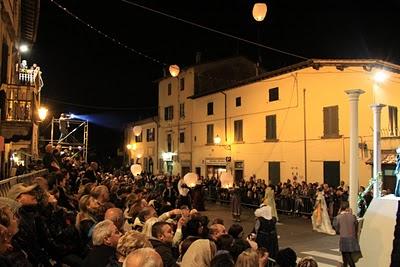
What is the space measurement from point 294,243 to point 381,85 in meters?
13.5

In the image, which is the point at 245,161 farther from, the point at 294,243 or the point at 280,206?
the point at 294,243

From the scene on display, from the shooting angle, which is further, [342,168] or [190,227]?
[342,168]

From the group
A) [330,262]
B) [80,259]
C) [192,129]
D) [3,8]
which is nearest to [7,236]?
[80,259]

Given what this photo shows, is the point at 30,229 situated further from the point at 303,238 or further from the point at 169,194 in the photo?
the point at 169,194

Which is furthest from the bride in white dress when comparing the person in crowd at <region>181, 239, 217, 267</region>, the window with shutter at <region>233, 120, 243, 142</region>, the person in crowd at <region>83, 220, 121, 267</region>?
the window with shutter at <region>233, 120, 243, 142</region>

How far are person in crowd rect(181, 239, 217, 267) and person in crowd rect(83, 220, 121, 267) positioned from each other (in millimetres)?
898

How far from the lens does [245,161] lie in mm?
31422

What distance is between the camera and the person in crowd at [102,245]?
4.11 metres

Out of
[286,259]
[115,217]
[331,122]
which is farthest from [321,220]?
[115,217]

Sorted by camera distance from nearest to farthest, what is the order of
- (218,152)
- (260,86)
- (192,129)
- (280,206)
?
(280,206)
(260,86)
(218,152)
(192,129)

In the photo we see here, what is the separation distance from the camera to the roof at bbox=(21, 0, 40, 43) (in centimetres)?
1867

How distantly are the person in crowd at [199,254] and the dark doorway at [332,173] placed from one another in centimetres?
2018

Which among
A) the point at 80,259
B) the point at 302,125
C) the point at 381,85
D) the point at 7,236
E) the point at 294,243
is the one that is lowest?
the point at 294,243

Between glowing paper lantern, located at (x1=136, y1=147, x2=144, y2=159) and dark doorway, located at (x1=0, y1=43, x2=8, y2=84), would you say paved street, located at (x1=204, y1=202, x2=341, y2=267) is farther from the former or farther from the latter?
glowing paper lantern, located at (x1=136, y1=147, x2=144, y2=159)
